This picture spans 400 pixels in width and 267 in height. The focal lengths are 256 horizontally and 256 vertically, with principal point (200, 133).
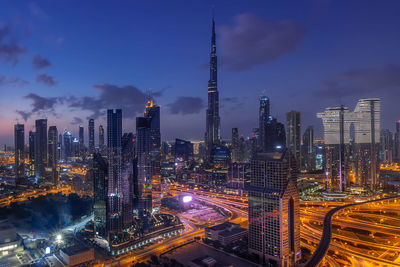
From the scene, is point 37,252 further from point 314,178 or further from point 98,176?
point 314,178

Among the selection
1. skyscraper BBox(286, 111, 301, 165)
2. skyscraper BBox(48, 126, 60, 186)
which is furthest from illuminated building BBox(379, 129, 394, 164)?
skyscraper BBox(48, 126, 60, 186)

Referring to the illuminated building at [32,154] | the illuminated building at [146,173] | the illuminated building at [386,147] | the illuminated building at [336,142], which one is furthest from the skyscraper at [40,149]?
the illuminated building at [386,147]

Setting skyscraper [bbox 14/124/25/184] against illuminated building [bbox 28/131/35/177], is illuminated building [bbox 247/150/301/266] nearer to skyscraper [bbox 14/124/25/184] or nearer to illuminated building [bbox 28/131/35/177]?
skyscraper [bbox 14/124/25/184]

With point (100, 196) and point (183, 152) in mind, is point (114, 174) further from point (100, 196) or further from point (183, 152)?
point (183, 152)

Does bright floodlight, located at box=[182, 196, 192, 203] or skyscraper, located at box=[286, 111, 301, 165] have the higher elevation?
skyscraper, located at box=[286, 111, 301, 165]

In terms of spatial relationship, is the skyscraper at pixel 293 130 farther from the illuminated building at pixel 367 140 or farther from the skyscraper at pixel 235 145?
the illuminated building at pixel 367 140

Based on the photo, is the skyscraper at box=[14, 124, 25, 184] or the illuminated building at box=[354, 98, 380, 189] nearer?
the illuminated building at box=[354, 98, 380, 189]

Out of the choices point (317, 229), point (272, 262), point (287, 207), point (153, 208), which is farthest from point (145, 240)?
point (317, 229)
